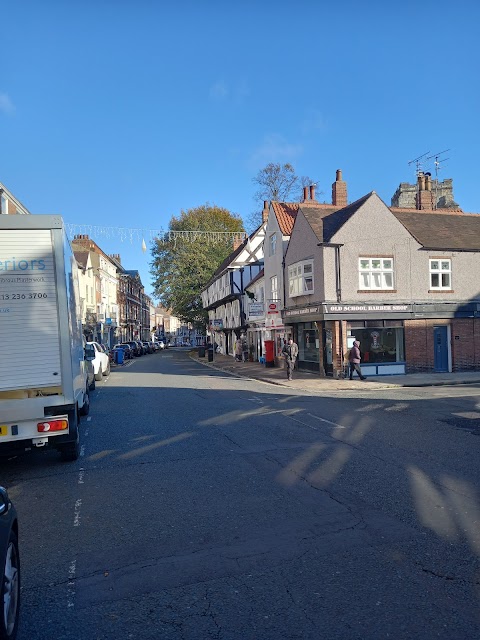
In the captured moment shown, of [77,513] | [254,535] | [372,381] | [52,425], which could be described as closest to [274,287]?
[372,381]

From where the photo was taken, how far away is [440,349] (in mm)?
23562

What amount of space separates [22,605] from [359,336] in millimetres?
20168

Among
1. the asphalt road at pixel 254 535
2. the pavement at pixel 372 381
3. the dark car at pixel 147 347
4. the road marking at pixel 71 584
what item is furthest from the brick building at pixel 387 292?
the dark car at pixel 147 347

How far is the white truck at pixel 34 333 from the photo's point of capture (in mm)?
6879

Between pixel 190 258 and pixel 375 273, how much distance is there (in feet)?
111

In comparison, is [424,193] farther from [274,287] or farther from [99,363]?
[99,363]

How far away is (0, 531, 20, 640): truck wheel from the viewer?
3.04 meters

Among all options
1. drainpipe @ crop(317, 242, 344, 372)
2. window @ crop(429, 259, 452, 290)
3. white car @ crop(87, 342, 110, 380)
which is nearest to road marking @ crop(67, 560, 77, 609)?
white car @ crop(87, 342, 110, 380)

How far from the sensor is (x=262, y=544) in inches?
186

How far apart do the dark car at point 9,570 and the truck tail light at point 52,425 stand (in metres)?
3.65

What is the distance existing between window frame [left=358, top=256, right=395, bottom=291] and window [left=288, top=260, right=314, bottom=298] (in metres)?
2.26

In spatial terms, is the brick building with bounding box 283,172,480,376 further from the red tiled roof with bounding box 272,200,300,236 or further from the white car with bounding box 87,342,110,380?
the white car with bounding box 87,342,110,380

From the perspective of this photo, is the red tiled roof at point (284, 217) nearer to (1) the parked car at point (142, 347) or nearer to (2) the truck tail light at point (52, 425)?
(2) the truck tail light at point (52, 425)

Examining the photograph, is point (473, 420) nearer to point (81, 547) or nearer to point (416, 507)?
point (416, 507)
